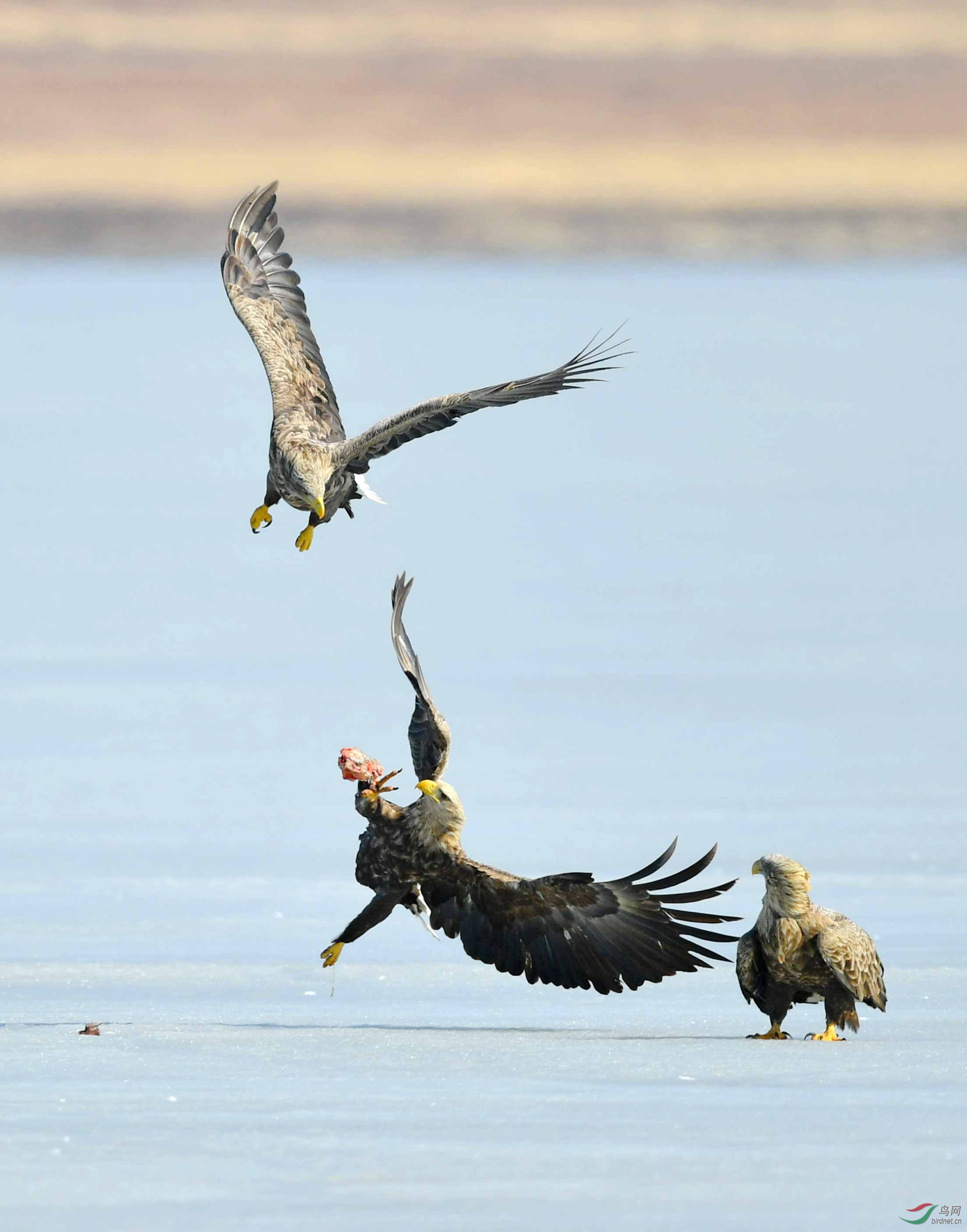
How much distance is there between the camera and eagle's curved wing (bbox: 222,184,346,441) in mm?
12695

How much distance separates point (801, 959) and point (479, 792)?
4268 mm

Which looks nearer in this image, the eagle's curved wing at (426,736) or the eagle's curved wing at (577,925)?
the eagle's curved wing at (426,736)

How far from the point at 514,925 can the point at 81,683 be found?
6.87m

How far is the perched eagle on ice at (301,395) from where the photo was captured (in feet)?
36.2

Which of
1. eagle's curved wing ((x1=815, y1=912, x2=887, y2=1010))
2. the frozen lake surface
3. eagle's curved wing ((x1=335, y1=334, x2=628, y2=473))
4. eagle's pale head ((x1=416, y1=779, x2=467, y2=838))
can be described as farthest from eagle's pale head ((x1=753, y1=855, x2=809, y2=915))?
eagle's curved wing ((x1=335, y1=334, x2=628, y2=473))

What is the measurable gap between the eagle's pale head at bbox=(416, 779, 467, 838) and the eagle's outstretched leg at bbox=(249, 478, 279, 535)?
6.32ft

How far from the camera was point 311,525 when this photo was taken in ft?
36.7

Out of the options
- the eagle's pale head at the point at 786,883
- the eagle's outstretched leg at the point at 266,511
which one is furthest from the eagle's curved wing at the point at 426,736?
the eagle's outstretched leg at the point at 266,511

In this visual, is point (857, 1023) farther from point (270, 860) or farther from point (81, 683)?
point (81, 683)

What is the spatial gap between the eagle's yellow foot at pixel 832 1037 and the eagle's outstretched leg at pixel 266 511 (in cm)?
301

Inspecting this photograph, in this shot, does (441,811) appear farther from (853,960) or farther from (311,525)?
(311,525)

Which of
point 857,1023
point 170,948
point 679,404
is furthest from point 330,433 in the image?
point 679,404

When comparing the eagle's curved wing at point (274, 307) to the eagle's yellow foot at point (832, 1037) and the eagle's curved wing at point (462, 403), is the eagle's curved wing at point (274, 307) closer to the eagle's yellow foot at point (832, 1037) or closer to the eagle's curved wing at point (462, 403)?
the eagle's curved wing at point (462, 403)

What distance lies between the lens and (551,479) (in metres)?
26.1
